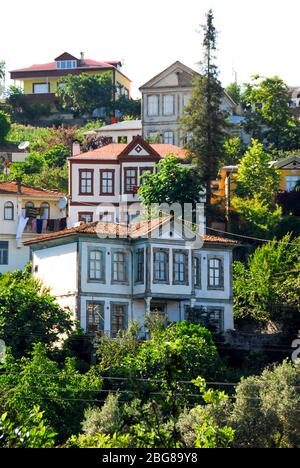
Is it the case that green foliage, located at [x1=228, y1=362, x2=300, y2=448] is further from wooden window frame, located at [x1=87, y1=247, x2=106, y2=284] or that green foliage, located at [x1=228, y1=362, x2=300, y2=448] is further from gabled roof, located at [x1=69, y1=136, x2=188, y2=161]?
gabled roof, located at [x1=69, y1=136, x2=188, y2=161]

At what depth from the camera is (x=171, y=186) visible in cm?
7594

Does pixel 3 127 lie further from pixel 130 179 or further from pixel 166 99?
pixel 130 179

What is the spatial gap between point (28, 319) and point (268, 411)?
12.3 meters

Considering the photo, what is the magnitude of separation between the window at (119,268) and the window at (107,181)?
1623 centimetres

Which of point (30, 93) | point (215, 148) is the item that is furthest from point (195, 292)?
point (30, 93)

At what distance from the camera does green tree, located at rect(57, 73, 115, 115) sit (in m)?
121

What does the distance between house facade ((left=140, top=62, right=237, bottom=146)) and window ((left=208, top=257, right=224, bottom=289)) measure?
2749 cm

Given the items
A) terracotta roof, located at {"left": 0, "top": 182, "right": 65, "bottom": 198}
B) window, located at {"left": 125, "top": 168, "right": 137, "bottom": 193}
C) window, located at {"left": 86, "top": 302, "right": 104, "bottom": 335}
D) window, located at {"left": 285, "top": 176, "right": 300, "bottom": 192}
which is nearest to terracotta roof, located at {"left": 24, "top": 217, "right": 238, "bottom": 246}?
window, located at {"left": 86, "top": 302, "right": 104, "bottom": 335}

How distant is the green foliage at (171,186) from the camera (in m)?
75.8

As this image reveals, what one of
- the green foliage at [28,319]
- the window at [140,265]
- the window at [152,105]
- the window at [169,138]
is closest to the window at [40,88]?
the window at [152,105]

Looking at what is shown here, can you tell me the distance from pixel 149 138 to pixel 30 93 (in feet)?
125

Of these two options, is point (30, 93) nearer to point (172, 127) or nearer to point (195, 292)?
point (172, 127)

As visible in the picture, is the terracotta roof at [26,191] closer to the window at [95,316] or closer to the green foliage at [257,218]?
the green foliage at [257,218]

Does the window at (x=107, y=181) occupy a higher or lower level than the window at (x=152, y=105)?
lower
